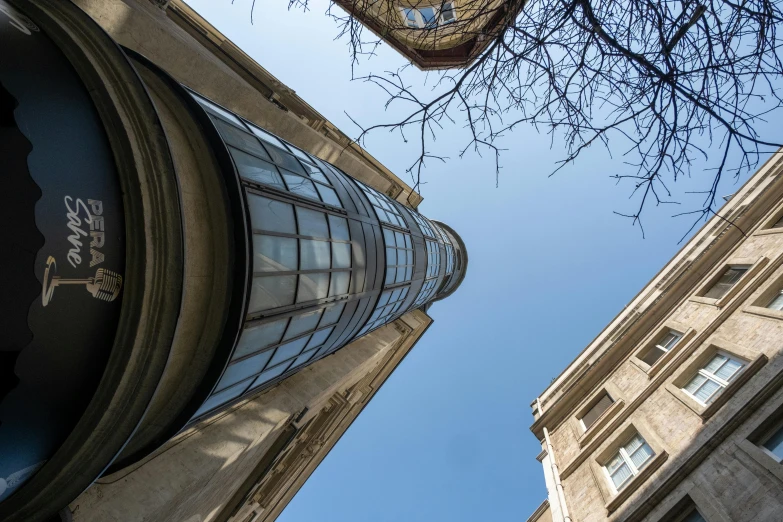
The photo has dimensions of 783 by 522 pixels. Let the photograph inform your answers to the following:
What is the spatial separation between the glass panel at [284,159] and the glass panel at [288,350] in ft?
13.4

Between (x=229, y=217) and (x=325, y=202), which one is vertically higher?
(x=325, y=202)

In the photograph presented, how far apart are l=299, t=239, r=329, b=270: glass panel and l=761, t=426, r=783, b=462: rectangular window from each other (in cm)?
1054

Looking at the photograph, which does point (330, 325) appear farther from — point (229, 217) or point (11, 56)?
point (11, 56)

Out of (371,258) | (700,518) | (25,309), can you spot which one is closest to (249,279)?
(25,309)

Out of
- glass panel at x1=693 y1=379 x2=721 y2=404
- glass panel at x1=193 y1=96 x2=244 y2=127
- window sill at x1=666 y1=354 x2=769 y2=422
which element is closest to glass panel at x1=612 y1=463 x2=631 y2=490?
window sill at x1=666 y1=354 x2=769 y2=422

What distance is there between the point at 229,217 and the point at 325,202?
12.1 ft

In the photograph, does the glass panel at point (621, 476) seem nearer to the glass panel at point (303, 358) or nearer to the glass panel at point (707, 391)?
the glass panel at point (707, 391)

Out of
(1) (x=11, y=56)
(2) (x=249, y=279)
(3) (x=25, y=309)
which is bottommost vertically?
(3) (x=25, y=309)

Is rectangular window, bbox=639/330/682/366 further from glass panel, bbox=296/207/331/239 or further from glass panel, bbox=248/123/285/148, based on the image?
glass panel, bbox=248/123/285/148

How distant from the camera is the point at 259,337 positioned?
6.65 m

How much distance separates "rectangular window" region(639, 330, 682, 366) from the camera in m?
15.7

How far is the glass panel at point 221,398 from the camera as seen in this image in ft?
21.8

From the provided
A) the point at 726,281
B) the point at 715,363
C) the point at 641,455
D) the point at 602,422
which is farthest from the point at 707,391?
the point at 726,281

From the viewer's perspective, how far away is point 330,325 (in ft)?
32.7
